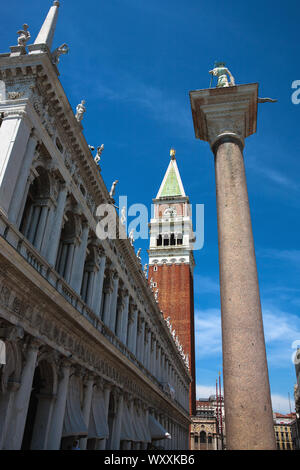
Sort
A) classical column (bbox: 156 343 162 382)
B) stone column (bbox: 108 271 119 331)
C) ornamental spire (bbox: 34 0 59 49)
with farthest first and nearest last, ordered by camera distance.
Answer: classical column (bbox: 156 343 162 382) → stone column (bbox: 108 271 119 331) → ornamental spire (bbox: 34 0 59 49)

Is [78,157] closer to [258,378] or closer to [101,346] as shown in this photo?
[101,346]

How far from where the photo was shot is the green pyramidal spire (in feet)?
242

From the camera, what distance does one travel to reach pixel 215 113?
957 centimetres

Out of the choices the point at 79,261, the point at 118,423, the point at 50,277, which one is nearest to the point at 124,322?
the point at 118,423

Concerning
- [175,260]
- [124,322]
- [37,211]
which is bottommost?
[124,322]

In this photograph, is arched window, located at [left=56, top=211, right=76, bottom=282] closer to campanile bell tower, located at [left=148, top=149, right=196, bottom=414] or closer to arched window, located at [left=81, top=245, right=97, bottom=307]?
arched window, located at [left=81, top=245, right=97, bottom=307]

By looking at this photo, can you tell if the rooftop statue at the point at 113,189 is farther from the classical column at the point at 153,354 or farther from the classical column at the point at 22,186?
the classical column at the point at 153,354

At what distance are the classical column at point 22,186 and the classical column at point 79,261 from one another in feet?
16.6

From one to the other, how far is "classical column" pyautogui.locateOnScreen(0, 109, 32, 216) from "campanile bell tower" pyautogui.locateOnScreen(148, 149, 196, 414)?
4848cm

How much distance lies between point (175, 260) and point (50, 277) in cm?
5303

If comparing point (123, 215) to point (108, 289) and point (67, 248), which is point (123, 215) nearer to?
point (108, 289)

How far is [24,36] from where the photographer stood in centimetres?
1491

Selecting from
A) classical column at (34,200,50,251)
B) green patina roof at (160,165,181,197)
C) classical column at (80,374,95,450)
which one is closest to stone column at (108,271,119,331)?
classical column at (80,374,95,450)

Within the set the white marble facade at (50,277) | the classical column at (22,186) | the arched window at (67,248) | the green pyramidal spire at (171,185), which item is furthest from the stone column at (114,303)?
the green pyramidal spire at (171,185)
